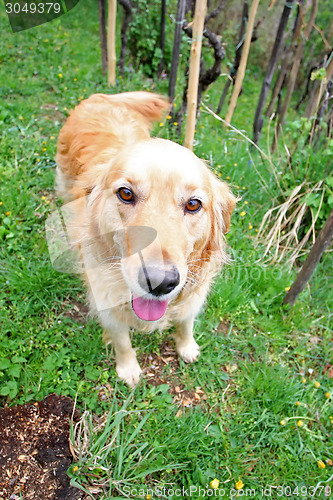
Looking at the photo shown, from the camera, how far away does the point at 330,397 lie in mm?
2326

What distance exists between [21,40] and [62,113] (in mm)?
2140

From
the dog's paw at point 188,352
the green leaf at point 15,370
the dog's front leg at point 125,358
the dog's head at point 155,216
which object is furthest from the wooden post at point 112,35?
the green leaf at point 15,370

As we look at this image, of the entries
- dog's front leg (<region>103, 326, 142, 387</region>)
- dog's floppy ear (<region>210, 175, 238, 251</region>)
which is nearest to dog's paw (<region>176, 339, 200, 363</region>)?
dog's front leg (<region>103, 326, 142, 387</region>)

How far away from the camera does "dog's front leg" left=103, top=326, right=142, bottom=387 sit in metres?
2.17

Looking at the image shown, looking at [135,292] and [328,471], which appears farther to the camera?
[328,471]

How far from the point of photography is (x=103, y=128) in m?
2.56

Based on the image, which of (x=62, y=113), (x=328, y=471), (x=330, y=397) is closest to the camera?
(x=328, y=471)

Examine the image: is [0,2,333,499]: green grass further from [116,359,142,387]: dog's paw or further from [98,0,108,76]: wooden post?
[98,0,108,76]: wooden post

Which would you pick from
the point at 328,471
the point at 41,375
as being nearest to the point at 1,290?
the point at 41,375

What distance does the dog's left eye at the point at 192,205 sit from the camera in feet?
5.41

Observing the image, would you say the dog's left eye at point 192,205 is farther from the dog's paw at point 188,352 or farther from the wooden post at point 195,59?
the wooden post at point 195,59

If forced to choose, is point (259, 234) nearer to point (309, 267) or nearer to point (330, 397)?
point (309, 267)

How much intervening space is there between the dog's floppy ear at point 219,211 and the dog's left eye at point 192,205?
0.25 m

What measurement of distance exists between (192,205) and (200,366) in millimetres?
1294
